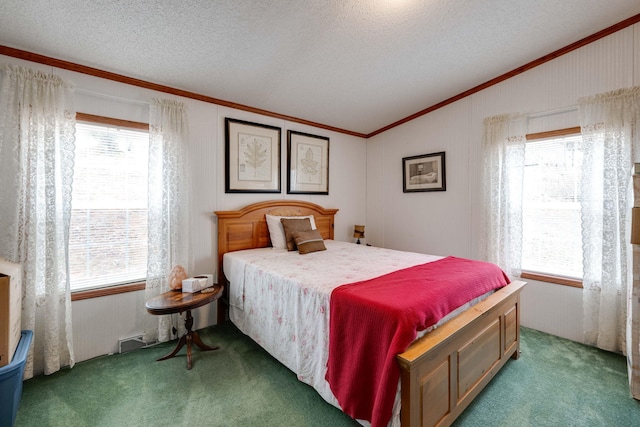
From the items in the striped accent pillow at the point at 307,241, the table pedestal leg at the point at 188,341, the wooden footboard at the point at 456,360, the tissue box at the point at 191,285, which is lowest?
the table pedestal leg at the point at 188,341

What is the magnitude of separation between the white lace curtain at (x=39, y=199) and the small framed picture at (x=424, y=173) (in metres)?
3.74

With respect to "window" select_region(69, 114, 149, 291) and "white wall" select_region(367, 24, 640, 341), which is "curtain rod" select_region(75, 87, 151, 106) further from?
"white wall" select_region(367, 24, 640, 341)

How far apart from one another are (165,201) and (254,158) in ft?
3.72

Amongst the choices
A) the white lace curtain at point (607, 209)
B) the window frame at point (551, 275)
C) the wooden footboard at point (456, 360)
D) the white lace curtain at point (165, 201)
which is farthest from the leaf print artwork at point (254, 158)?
the white lace curtain at point (607, 209)

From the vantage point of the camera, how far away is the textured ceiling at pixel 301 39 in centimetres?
186

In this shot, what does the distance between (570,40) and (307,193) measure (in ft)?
10.3

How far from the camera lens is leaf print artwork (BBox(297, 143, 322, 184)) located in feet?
12.5

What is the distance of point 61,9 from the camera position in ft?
5.68

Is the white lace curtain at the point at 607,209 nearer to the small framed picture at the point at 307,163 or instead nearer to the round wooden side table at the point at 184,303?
the small framed picture at the point at 307,163

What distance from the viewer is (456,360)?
1578mm

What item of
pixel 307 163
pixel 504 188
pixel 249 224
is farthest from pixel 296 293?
pixel 504 188

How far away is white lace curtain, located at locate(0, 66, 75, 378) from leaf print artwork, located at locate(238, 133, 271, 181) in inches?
58.3

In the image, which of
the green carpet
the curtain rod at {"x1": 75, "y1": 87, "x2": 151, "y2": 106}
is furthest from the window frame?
the curtain rod at {"x1": 75, "y1": 87, "x2": 151, "y2": 106}

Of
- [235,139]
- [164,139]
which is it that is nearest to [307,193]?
[235,139]
